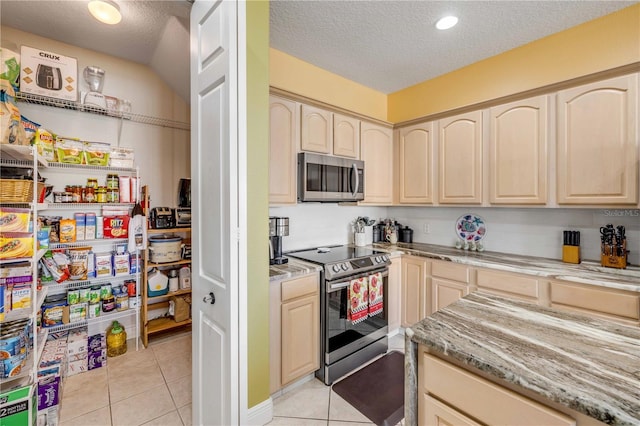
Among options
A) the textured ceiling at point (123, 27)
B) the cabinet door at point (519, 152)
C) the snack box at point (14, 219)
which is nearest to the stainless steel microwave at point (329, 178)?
the cabinet door at point (519, 152)

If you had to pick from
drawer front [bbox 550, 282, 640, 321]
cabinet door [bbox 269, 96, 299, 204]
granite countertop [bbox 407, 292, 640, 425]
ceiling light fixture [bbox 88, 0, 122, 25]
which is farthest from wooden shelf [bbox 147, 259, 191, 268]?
drawer front [bbox 550, 282, 640, 321]

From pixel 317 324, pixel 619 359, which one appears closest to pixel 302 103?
pixel 317 324

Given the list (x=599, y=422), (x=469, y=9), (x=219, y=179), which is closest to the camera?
(x=599, y=422)

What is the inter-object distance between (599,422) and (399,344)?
2.24 m

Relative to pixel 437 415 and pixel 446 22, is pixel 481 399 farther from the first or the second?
pixel 446 22

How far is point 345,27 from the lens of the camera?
217 centimetres

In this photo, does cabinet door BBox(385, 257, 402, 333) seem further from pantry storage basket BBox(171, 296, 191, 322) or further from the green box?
the green box

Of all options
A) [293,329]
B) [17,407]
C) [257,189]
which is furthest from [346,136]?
[17,407]

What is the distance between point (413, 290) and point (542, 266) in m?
1.07

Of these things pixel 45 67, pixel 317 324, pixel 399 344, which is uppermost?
pixel 45 67

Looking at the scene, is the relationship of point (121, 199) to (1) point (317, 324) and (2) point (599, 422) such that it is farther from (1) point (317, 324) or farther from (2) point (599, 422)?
(2) point (599, 422)

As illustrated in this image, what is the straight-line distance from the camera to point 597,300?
71.2 inches

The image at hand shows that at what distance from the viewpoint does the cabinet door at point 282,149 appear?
2221 mm

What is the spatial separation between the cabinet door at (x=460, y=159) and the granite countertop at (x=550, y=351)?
1652mm
